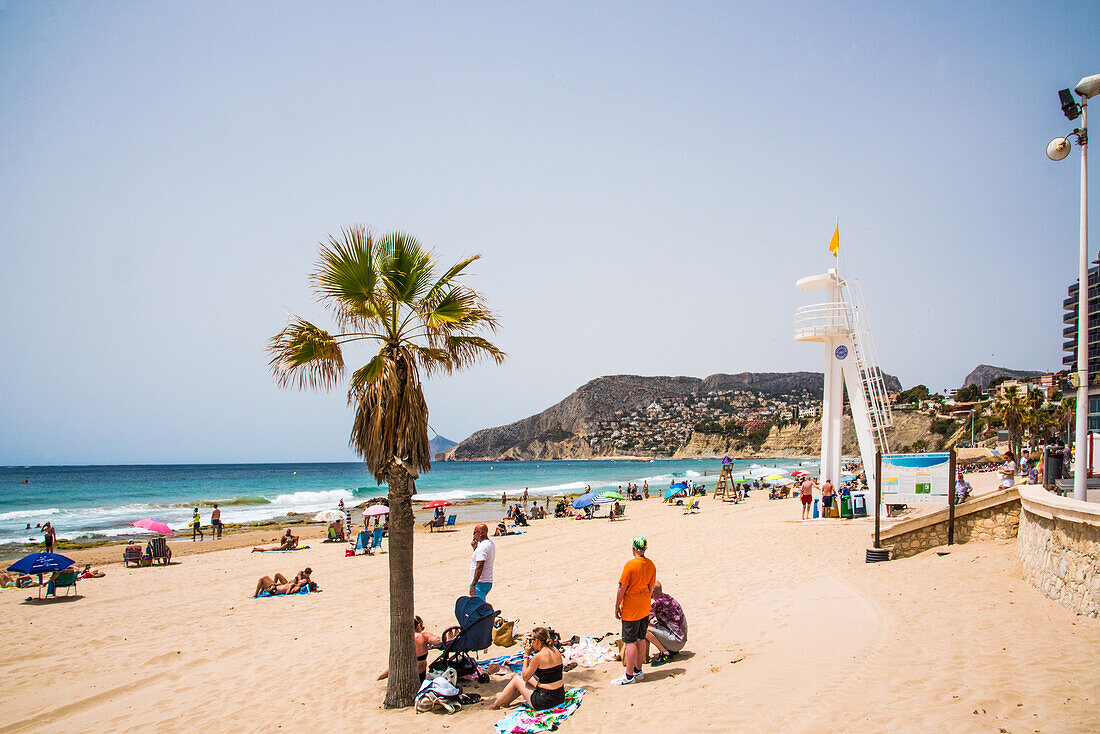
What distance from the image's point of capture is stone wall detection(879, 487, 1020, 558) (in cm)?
1152

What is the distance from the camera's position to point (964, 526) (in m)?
12.0

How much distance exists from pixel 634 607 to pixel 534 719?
152 centimetres

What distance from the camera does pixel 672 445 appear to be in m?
183

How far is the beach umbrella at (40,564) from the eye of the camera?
1267 centimetres

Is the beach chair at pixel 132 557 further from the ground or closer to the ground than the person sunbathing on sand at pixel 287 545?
further from the ground

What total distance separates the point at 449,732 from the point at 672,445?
7163 inches

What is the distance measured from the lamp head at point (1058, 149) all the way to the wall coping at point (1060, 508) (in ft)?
14.0

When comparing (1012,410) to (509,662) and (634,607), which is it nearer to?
(634,607)

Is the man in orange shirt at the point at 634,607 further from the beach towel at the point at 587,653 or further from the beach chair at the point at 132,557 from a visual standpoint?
the beach chair at the point at 132,557

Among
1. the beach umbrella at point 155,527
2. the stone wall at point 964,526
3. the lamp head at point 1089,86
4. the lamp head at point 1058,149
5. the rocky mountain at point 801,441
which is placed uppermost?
the lamp head at point 1089,86

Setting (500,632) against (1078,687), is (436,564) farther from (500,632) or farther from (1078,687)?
(1078,687)

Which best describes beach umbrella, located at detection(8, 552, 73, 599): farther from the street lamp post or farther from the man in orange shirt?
the street lamp post

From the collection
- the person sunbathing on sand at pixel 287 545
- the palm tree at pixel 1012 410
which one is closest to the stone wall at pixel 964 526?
the person sunbathing on sand at pixel 287 545

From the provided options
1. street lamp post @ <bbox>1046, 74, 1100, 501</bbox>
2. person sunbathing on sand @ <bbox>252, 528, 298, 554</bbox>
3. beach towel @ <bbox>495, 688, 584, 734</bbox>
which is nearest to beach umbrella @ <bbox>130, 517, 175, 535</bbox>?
person sunbathing on sand @ <bbox>252, 528, 298, 554</bbox>
